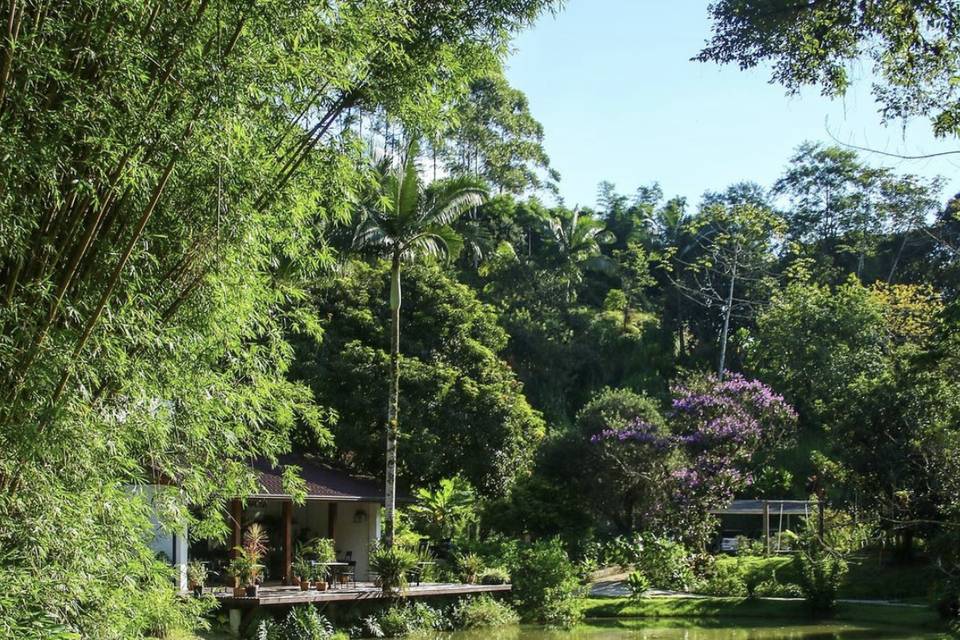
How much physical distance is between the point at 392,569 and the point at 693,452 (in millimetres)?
8822

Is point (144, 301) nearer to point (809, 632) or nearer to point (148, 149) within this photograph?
point (148, 149)

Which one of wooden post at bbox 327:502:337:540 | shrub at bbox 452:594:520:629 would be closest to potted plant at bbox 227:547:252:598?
shrub at bbox 452:594:520:629

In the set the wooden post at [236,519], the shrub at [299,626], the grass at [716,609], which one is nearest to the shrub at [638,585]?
the grass at [716,609]

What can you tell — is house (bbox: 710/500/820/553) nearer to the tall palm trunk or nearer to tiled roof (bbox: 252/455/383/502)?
tiled roof (bbox: 252/455/383/502)

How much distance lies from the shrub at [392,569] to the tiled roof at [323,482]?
192 centimetres

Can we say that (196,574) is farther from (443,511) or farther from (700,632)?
(700,632)

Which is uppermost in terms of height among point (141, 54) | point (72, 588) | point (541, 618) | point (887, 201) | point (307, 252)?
point (887, 201)

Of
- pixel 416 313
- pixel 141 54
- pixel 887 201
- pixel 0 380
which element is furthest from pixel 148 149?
pixel 887 201

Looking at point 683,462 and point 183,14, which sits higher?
point 183,14

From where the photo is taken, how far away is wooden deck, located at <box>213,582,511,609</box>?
14.4 meters

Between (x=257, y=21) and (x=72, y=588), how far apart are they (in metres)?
3.62

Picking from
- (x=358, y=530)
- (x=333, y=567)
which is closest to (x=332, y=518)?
(x=358, y=530)

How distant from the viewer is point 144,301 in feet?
20.6

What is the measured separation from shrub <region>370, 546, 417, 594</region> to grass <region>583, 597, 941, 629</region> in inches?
187
